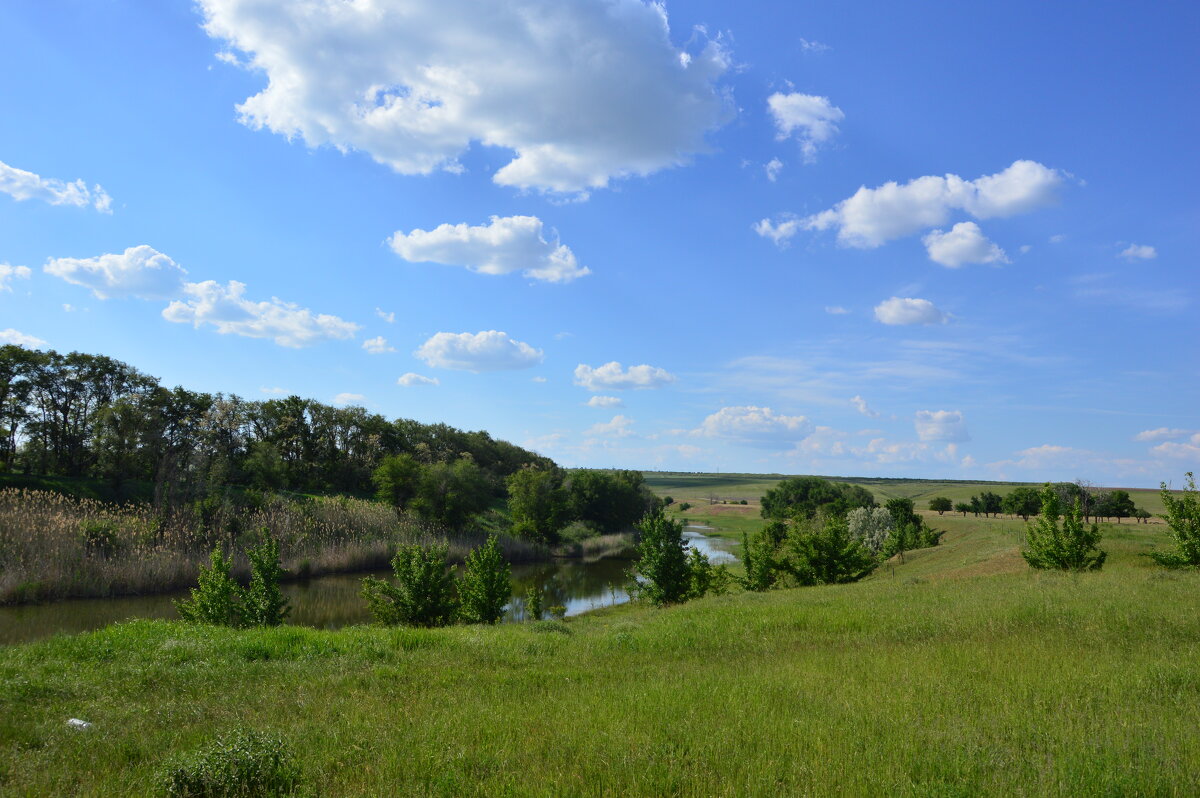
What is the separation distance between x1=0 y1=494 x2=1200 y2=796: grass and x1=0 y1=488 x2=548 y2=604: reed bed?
15188 mm

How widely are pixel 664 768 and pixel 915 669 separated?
5026 millimetres

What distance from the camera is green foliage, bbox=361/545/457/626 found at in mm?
21047

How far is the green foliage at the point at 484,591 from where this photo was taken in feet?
73.9

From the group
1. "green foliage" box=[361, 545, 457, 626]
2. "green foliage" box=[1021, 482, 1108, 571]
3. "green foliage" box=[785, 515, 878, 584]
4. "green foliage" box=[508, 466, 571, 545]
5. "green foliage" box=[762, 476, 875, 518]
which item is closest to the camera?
"green foliage" box=[361, 545, 457, 626]

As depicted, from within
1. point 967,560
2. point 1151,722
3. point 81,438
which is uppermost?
point 81,438

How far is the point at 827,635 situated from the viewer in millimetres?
12969

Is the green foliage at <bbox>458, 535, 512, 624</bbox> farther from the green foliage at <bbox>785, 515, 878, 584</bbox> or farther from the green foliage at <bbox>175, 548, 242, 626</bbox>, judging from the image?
the green foliage at <bbox>785, 515, 878, 584</bbox>

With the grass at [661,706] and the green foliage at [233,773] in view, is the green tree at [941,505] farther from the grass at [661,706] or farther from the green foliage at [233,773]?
the green foliage at [233,773]

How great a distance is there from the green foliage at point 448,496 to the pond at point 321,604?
6.98 m

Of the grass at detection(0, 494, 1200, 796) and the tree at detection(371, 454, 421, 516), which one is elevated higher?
the tree at detection(371, 454, 421, 516)

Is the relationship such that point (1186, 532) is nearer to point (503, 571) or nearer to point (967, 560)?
point (967, 560)

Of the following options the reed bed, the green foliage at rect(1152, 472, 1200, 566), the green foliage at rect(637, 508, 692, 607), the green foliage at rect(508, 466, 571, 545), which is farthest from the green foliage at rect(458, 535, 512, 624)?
the green foliage at rect(508, 466, 571, 545)

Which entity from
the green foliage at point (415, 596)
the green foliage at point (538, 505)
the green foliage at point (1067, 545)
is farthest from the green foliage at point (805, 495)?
the green foliage at point (415, 596)

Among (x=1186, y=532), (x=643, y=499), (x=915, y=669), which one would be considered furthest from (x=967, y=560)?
(x=643, y=499)
